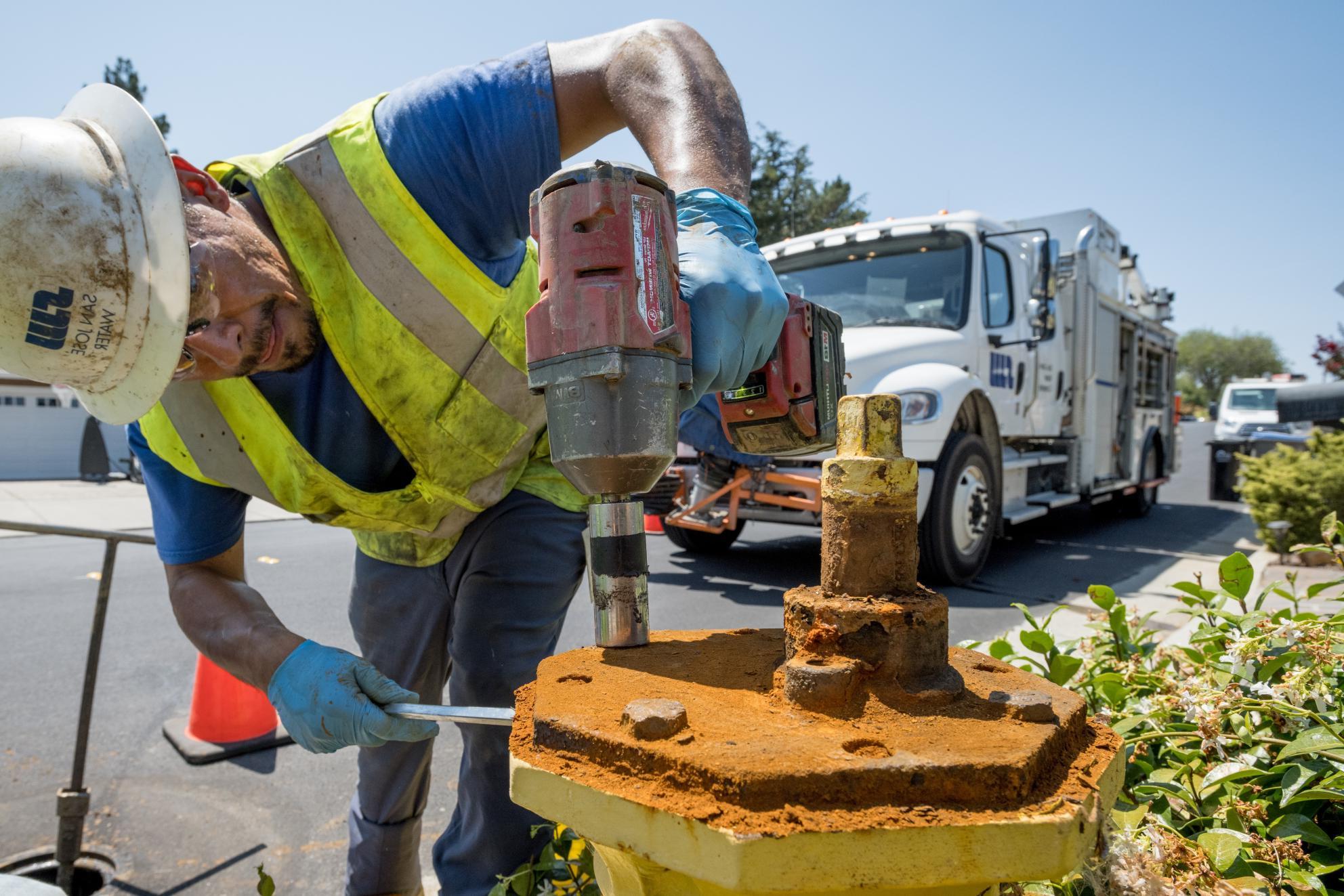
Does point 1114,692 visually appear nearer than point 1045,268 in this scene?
Yes

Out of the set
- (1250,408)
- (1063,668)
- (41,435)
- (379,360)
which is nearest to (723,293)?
(379,360)

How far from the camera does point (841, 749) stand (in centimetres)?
78

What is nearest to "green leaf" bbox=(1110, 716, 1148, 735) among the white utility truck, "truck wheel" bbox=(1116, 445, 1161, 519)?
the white utility truck

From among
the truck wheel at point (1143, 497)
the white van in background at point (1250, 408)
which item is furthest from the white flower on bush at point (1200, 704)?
the white van in background at point (1250, 408)

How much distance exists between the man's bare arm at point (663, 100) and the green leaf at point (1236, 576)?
1.21 meters

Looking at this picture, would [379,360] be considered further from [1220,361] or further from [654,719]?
[1220,361]

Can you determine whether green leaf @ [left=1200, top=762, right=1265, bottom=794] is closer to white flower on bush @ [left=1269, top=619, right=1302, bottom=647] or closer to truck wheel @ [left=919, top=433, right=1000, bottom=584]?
white flower on bush @ [left=1269, top=619, right=1302, bottom=647]

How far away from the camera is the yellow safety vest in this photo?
64.5 inches

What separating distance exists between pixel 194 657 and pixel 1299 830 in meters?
4.79

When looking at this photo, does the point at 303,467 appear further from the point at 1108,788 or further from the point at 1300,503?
the point at 1300,503

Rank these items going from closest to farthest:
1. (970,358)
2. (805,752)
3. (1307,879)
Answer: (805,752) < (1307,879) < (970,358)

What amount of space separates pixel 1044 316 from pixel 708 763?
6309mm

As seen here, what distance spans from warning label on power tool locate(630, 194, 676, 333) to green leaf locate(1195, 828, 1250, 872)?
101 cm

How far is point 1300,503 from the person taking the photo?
5.77 m
